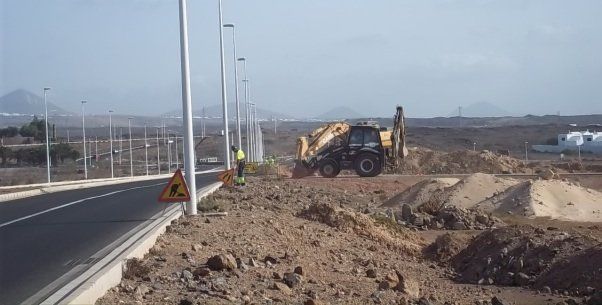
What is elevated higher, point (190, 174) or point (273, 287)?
point (190, 174)

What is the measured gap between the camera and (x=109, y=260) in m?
11.7

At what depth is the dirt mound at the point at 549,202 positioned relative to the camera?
2836 centimetres

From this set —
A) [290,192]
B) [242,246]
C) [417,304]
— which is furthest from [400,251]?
[290,192]

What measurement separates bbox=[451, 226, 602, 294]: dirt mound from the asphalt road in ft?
25.4

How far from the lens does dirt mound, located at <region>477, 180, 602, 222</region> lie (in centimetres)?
2836

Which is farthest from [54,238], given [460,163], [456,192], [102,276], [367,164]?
[460,163]

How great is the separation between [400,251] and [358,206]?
39.0 feet

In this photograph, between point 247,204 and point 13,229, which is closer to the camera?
point 13,229

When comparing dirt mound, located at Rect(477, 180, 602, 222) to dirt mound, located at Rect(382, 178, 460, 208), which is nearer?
dirt mound, located at Rect(477, 180, 602, 222)

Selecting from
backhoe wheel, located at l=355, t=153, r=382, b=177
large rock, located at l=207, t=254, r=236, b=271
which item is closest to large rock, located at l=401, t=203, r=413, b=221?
backhoe wheel, located at l=355, t=153, r=382, b=177

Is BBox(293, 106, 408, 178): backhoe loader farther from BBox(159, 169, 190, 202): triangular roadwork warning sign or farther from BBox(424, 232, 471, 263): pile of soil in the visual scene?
BBox(159, 169, 190, 202): triangular roadwork warning sign

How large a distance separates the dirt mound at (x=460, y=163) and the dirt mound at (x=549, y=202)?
725 inches

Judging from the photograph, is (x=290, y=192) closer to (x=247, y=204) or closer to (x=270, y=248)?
(x=247, y=204)

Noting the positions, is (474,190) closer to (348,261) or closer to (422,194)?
(422,194)
